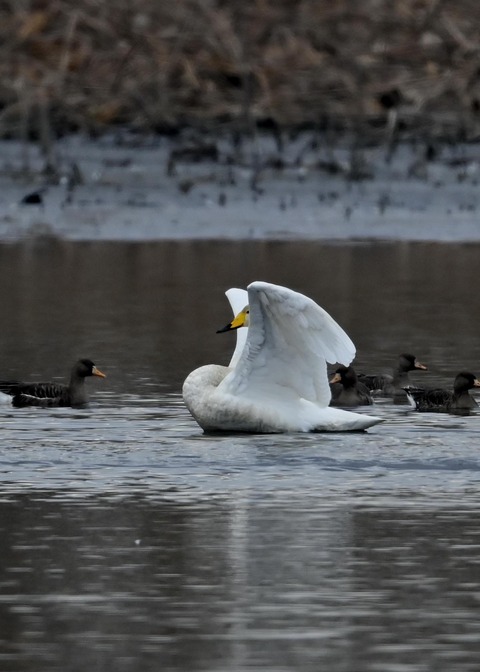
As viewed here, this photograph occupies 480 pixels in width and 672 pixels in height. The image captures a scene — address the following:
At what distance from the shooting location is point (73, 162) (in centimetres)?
2283

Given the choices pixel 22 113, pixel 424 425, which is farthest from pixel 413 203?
pixel 424 425

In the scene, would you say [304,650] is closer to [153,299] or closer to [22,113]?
[153,299]

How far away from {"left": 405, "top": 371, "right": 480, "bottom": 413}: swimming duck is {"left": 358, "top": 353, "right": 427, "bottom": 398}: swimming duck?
0.65 meters

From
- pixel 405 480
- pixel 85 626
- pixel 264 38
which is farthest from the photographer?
pixel 264 38

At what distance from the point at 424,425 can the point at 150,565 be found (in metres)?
3.81

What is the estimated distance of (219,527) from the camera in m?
8.30

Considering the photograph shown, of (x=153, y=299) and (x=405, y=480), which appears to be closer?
(x=405, y=480)

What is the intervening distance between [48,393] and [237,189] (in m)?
10.0

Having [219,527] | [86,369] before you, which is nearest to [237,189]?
[86,369]

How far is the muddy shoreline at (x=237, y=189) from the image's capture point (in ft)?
69.4

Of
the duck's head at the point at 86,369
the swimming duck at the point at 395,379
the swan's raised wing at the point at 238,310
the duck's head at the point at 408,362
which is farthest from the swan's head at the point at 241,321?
the duck's head at the point at 408,362

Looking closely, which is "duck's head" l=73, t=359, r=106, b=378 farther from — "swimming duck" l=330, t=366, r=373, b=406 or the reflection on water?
the reflection on water

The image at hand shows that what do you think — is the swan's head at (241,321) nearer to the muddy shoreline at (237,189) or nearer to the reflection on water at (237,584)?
the reflection on water at (237,584)

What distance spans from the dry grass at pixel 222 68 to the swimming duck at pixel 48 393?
1102cm
